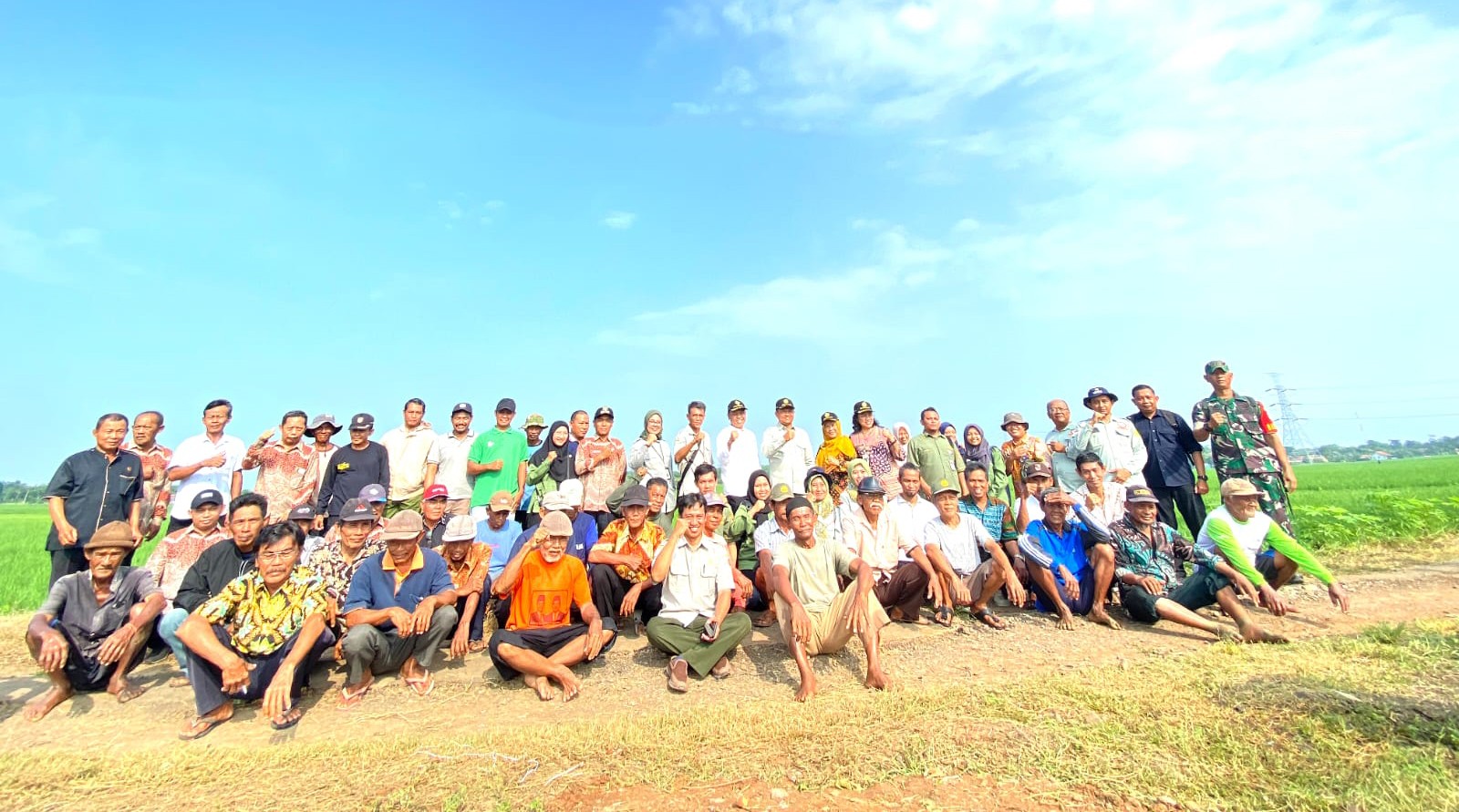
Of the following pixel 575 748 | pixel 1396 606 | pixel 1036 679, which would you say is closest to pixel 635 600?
pixel 575 748

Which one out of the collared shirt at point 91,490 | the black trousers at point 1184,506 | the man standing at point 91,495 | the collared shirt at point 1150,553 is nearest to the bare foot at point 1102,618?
the collared shirt at point 1150,553

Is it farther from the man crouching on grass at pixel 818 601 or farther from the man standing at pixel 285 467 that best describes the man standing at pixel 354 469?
the man crouching on grass at pixel 818 601

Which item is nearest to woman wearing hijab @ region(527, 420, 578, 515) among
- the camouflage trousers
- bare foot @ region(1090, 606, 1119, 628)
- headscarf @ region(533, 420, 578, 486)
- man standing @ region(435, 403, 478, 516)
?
headscarf @ region(533, 420, 578, 486)

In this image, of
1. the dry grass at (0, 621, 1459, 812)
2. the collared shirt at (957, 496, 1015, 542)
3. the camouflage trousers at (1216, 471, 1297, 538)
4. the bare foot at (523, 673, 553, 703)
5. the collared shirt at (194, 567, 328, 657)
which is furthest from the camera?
the camouflage trousers at (1216, 471, 1297, 538)

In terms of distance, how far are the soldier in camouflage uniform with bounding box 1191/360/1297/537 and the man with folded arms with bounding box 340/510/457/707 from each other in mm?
9323

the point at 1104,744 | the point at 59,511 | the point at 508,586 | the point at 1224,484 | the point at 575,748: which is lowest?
the point at 575,748

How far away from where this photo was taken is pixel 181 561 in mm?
6422

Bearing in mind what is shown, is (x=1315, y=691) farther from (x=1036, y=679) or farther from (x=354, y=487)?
(x=354, y=487)

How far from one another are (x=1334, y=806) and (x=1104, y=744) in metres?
1.05

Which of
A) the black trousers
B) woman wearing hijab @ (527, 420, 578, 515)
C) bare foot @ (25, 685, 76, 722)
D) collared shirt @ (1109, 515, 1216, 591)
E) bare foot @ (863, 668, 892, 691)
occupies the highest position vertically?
woman wearing hijab @ (527, 420, 578, 515)

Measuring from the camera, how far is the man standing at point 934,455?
28.6 ft

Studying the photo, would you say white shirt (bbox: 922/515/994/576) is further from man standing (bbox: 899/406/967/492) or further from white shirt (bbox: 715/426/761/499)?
white shirt (bbox: 715/426/761/499)

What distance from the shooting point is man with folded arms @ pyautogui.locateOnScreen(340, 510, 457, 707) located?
5.56 m

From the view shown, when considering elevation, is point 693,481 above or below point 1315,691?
above
